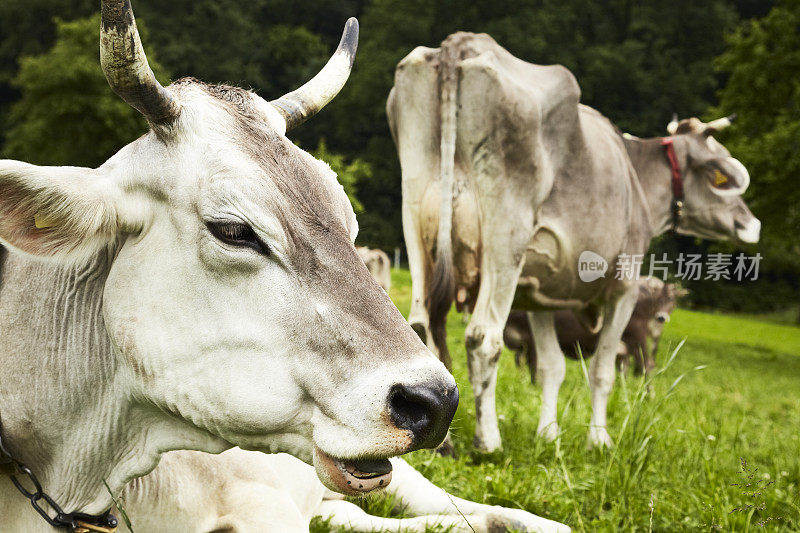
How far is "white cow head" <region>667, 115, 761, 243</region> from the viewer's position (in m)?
7.07

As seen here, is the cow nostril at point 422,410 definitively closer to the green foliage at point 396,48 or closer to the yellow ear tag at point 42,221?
the yellow ear tag at point 42,221

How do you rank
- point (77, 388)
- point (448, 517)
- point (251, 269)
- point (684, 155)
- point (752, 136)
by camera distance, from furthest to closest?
point (752, 136), point (684, 155), point (448, 517), point (77, 388), point (251, 269)

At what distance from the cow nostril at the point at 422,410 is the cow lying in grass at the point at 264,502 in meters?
0.96

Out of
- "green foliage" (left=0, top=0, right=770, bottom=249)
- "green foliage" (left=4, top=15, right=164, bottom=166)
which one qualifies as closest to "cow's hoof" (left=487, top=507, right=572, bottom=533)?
"green foliage" (left=4, top=15, right=164, bottom=166)

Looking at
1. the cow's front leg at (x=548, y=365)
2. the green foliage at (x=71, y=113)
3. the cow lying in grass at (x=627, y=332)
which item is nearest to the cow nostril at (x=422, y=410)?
the cow's front leg at (x=548, y=365)

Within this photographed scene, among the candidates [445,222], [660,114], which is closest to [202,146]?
[445,222]

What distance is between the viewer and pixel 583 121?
5.76 m

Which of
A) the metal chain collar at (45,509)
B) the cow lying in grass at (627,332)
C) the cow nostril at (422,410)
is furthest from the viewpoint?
the cow lying in grass at (627,332)

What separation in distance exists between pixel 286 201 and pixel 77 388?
2.73 ft

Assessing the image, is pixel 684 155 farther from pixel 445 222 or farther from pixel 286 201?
pixel 286 201

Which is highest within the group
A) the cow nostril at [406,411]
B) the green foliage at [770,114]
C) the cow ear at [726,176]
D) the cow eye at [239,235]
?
the cow eye at [239,235]

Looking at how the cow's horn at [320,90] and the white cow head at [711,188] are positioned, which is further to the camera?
the white cow head at [711,188]

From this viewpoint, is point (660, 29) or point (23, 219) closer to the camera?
point (23, 219)

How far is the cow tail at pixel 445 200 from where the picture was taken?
482 cm
